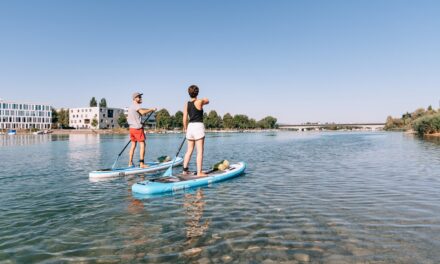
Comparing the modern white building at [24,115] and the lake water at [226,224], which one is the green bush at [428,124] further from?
the modern white building at [24,115]

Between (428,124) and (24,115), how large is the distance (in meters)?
206

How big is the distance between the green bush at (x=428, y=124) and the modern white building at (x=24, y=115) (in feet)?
661

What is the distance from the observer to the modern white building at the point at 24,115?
17425 centimetres

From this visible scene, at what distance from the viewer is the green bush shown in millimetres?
73875

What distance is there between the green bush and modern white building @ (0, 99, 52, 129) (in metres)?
202

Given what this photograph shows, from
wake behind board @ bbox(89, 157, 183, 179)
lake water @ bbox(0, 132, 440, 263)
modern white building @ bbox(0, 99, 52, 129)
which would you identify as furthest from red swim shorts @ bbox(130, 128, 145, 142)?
modern white building @ bbox(0, 99, 52, 129)

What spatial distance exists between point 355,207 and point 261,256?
4.78 meters

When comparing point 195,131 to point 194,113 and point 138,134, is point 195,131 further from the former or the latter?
point 138,134

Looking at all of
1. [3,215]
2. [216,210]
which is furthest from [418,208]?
[3,215]

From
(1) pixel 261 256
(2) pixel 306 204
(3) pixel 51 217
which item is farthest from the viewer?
(2) pixel 306 204

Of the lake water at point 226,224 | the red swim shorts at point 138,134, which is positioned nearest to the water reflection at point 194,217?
the lake water at point 226,224

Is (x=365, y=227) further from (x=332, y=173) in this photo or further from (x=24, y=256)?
(x=332, y=173)

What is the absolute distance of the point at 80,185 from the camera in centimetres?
1253

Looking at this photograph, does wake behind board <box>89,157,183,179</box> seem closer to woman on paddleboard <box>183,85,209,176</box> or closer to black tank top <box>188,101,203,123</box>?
woman on paddleboard <box>183,85,209,176</box>
